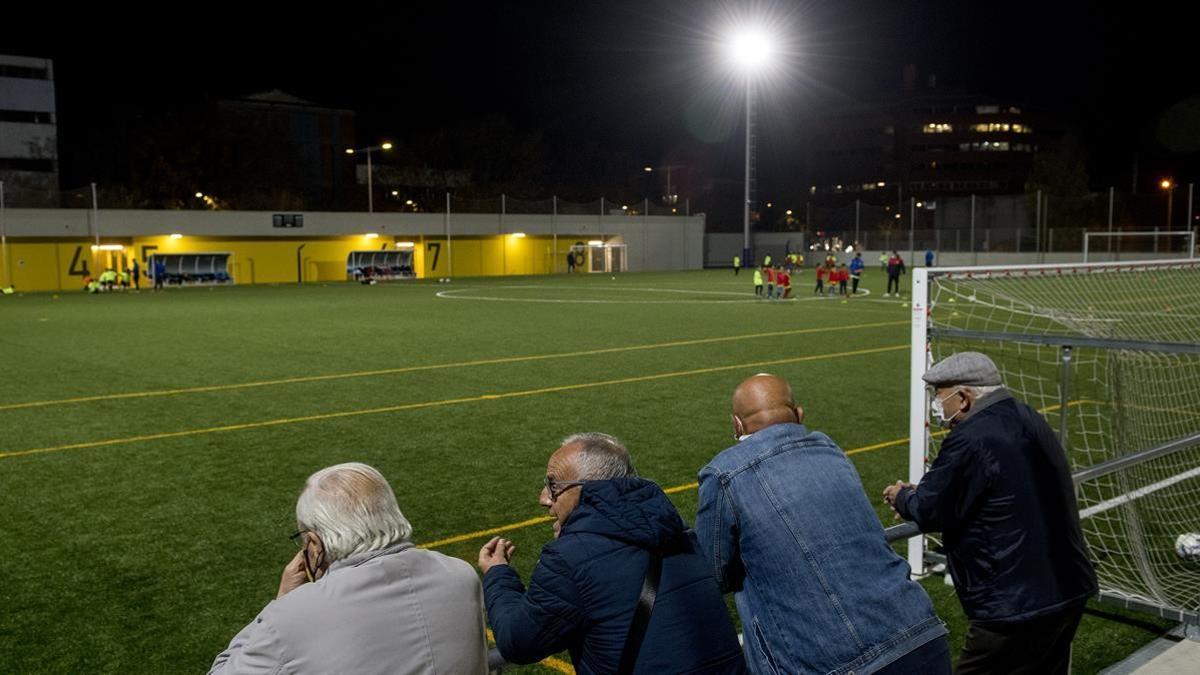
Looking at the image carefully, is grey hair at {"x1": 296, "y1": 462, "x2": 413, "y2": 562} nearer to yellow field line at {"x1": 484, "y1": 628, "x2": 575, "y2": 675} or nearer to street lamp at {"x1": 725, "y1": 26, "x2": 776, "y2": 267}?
yellow field line at {"x1": 484, "y1": 628, "x2": 575, "y2": 675}

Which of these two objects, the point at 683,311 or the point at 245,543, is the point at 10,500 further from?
the point at 683,311

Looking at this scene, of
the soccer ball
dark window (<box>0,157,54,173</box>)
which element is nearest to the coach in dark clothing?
the soccer ball

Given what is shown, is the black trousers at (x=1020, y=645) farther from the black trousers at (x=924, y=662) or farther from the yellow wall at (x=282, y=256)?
the yellow wall at (x=282, y=256)

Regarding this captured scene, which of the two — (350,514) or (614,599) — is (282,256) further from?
(614,599)

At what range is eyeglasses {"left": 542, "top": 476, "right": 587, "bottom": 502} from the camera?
3.10m

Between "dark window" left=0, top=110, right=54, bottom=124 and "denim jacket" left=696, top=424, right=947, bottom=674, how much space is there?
9347 centimetres

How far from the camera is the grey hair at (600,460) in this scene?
309 cm

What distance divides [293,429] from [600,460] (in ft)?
31.3

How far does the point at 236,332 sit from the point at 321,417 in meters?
Answer: 12.3

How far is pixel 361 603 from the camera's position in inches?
105

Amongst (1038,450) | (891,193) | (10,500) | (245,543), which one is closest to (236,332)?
(10,500)

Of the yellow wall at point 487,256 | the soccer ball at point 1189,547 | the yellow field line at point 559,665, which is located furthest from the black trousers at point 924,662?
the yellow wall at point 487,256

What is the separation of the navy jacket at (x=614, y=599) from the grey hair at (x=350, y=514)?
44 centimetres

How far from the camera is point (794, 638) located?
299 cm
